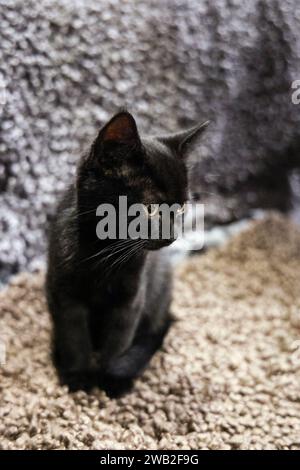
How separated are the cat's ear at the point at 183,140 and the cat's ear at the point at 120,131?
9.1 inches

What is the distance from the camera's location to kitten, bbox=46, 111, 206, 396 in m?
1.32

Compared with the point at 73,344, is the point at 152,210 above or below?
above

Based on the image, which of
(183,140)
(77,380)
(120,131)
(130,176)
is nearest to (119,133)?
(120,131)

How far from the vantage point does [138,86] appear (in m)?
2.17

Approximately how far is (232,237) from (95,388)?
4.00ft

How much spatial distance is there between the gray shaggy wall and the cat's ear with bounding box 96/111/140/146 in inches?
26.9

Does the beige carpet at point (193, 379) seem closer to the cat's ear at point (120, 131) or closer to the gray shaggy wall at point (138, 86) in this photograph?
the gray shaggy wall at point (138, 86)

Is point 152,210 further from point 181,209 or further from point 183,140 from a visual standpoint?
point 183,140

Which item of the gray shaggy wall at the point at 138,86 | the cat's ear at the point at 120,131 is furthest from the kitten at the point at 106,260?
the gray shaggy wall at the point at 138,86

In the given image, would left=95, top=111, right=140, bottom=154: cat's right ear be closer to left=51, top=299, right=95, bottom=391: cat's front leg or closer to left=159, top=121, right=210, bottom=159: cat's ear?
left=159, top=121, right=210, bottom=159: cat's ear

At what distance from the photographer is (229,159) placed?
8.25ft

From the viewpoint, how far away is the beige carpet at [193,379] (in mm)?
1392

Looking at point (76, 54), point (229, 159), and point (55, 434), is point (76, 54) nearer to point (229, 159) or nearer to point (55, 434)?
point (229, 159)
